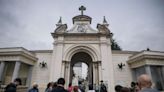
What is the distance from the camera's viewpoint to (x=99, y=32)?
15914mm

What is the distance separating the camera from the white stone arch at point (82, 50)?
15.2 metres

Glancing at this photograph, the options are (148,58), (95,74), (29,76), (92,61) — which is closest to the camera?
(148,58)

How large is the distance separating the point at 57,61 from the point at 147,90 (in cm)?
1320

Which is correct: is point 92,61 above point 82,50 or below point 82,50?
below

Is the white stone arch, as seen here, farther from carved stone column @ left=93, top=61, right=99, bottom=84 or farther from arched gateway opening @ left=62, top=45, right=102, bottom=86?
carved stone column @ left=93, top=61, right=99, bottom=84

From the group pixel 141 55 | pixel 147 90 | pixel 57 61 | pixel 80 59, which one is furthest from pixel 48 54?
pixel 147 90

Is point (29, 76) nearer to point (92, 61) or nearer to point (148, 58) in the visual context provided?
point (92, 61)

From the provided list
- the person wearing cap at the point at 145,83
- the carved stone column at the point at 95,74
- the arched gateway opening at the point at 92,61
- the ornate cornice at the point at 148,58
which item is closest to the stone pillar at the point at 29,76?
the arched gateway opening at the point at 92,61

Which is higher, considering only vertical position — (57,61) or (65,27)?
(65,27)

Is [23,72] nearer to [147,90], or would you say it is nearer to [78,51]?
[78,51]

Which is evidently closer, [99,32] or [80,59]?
[99,32]

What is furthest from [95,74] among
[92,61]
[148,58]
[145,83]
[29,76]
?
[145,83]

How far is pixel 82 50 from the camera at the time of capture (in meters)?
15.7

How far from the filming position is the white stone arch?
600 inches
